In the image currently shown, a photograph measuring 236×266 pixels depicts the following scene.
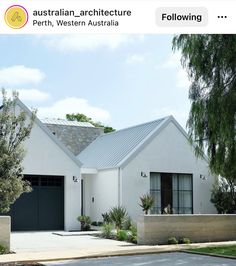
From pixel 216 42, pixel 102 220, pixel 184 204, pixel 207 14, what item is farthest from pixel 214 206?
pixel 207 14

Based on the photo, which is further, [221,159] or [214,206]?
[214,206]

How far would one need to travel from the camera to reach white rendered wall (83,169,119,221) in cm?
2578

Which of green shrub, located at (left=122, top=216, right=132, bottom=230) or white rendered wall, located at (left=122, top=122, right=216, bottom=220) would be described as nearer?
green shrub, located at (left=122, top=216, right=132, bottom=230)

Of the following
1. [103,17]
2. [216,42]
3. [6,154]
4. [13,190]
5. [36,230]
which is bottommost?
[36,230]

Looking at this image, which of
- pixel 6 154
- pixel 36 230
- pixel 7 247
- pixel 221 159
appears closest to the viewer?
pixel 6 154

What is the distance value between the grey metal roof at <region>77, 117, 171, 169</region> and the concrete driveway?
5230mm

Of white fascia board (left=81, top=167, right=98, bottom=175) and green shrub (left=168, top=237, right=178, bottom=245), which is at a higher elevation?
white fascia board (left=81, top=167, right=98, bottom=175)

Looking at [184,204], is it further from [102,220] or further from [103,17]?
[103,17]

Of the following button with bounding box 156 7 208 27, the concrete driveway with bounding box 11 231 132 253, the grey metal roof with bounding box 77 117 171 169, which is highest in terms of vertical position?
the following button with bounding box 156 7 208 27

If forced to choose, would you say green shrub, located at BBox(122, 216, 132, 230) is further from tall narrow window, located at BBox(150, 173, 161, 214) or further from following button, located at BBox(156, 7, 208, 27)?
following button, located at BBox(156, 7, 208, 27)

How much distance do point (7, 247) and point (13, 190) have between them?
257cm

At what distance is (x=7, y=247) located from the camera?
1630 centimetres

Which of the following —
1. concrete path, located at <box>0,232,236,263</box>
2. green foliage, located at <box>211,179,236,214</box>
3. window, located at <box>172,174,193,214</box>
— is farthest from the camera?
window, located at <box>172,174,193,214</box>

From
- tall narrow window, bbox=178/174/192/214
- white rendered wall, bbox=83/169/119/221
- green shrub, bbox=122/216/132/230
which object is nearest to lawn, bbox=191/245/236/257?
green shrub, bbox=122/216/132/230
